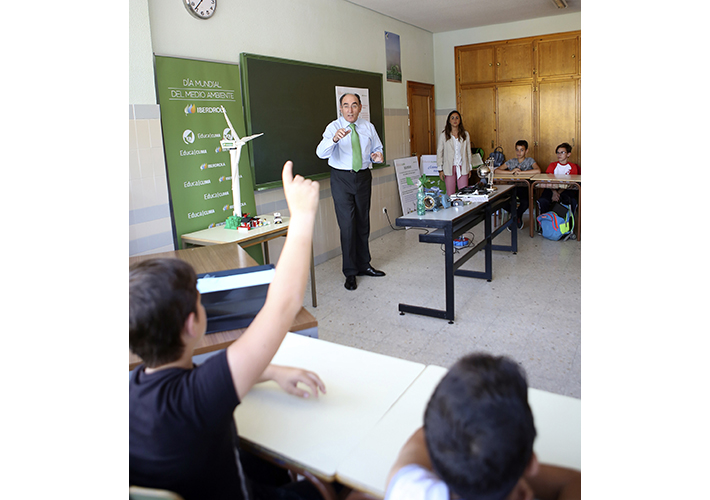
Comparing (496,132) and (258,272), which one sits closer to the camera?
(258,272)

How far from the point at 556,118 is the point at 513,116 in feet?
2.01

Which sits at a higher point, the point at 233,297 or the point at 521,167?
the point at 521,167

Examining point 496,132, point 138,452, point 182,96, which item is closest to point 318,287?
point 182,96

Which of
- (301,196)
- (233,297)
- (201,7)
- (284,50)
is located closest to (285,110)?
(284,50)

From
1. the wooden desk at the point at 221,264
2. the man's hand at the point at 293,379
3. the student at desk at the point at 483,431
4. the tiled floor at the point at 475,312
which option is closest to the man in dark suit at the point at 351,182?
the tiled floor at the point at 475,312

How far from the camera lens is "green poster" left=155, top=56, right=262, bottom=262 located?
10.9ft

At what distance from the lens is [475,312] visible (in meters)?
3.58

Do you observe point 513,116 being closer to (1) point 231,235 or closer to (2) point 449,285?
(2) point 449,285

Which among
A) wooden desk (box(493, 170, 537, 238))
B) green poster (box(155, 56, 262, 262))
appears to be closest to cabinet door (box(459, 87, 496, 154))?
wooden desk (box(493, 170, 537, 238))

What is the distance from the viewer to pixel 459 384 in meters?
0.45

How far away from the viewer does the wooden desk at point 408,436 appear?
583 mm
